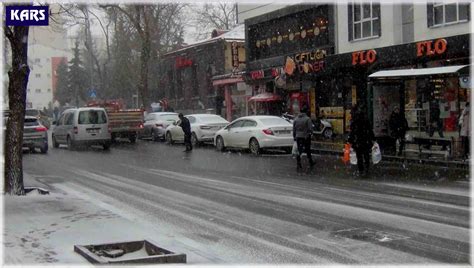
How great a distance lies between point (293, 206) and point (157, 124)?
20981 mm

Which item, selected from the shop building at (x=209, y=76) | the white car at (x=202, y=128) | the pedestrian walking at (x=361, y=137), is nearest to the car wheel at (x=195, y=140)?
the white car at (x=202, y=128)

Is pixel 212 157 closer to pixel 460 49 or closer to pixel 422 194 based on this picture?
pixel 460 49

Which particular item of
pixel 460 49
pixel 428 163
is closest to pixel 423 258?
pixel 428 163

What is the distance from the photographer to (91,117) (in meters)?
26.3

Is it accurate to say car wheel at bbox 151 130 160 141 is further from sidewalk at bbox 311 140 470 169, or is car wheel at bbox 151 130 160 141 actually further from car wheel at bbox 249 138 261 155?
sidewalk at bbox 311 140 470 169

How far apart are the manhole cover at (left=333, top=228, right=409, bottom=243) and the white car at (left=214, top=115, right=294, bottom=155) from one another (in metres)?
13.1

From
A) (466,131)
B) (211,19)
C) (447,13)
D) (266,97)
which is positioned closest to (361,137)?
(466,131)

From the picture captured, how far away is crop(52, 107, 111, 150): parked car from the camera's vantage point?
25844 millimetres

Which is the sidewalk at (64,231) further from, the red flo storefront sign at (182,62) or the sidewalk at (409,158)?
the red flo storefront sign at (182,62)

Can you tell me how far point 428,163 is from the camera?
1730 cm

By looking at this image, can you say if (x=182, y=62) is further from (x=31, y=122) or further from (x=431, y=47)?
(x=431, y=47)

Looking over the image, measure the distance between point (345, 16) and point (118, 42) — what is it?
101 ft

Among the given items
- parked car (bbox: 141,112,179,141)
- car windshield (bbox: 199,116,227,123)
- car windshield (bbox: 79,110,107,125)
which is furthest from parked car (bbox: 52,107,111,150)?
parked car (bbox: 141,112,179,141)

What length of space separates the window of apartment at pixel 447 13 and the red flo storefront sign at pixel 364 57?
259 centimetres
